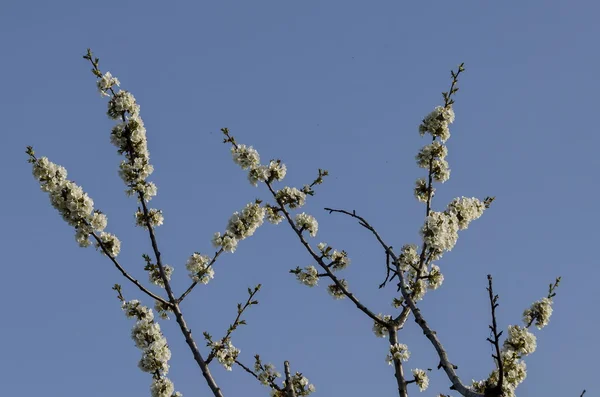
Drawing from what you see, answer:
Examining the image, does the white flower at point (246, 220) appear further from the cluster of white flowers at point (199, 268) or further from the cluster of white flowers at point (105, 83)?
the cluster of white flowers at point (105, 83)

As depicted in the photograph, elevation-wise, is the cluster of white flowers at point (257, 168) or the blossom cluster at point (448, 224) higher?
the cluster of white flowers at point (257, 168)

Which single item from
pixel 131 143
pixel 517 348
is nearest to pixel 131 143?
pixel 131 143

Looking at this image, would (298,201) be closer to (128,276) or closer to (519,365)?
(128,276)

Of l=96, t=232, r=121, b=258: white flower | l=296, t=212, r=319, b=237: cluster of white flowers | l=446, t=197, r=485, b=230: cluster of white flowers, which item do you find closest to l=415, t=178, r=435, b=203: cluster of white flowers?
l=446, t=197, r=485, b=230: cluster of white flowers

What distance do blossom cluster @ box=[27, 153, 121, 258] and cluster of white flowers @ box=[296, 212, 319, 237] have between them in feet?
9.87

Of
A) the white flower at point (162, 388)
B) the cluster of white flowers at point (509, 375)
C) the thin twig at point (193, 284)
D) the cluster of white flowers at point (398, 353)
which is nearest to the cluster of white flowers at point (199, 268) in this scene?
the thin twig at point (193, 284)

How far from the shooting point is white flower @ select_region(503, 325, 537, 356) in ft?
28.9

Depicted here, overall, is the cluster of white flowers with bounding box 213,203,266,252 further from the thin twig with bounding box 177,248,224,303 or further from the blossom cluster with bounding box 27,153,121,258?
the blossom cluster with bounding box 27,153,121,258

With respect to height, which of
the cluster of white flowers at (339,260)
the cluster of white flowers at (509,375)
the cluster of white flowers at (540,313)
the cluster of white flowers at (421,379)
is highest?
the cluster of white flowers at (339,260)

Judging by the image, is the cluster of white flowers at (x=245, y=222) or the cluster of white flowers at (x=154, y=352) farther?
the cluster of white flowers at (x=245, y=222)

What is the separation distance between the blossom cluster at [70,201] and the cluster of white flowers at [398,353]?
3.92 meters

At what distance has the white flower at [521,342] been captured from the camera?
28.9 feet

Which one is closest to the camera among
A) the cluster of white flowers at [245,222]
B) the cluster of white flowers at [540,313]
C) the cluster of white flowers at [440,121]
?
the cluster of white flowers at [540,313]

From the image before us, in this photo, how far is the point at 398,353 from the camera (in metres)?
9.31
